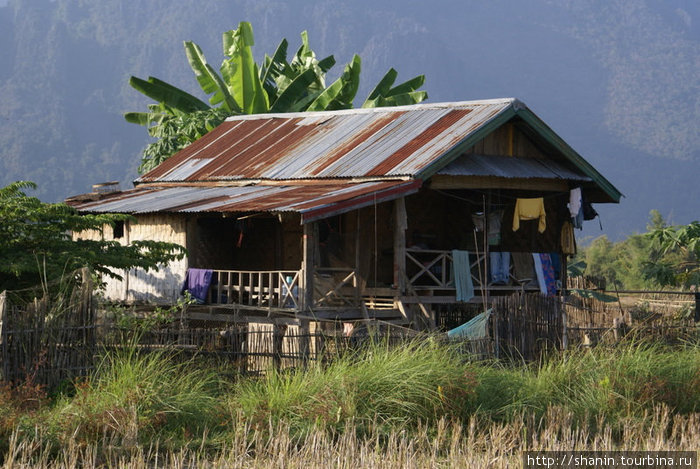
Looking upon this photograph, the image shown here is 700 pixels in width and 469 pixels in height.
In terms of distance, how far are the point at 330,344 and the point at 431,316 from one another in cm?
512

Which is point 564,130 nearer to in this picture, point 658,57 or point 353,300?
point 658,57

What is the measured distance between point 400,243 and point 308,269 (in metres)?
1.88

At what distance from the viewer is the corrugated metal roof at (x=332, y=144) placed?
19.0 m

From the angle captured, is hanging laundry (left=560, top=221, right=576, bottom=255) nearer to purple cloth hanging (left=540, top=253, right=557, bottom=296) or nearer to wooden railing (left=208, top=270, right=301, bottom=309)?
purple cloth hanging (left=540, top=253, right=557, bottom=296)

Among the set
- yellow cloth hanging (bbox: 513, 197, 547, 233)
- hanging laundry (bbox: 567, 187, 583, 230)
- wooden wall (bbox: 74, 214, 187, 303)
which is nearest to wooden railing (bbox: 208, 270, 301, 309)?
wooden wall (bbox: 74, 214, 187, 303)

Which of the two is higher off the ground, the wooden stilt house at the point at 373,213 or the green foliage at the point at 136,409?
the wooden stilt house at the point at 373,213

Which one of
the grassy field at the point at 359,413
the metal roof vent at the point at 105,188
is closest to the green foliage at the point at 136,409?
the grassy field at the point at 359,413

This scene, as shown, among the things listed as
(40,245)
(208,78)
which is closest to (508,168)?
(40,245)

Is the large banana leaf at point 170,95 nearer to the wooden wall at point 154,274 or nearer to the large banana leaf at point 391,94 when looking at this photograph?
the large banana leaf at point 391,94

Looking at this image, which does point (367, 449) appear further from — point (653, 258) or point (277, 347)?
point (653, 258)

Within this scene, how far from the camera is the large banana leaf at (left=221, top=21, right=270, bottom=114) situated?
26.5m

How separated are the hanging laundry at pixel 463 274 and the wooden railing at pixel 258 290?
2.86m

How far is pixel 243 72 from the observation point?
27578mm

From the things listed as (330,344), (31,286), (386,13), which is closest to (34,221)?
(31,286)
